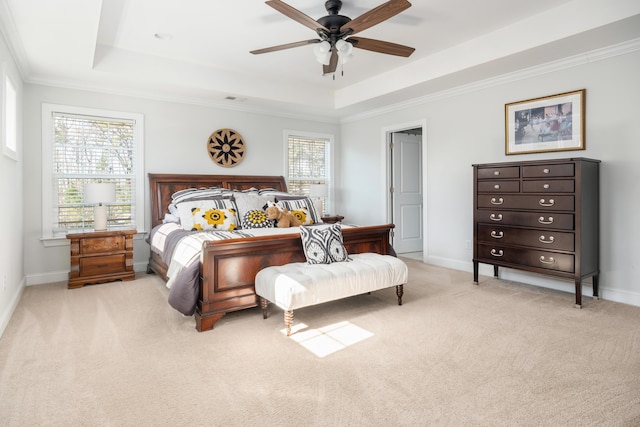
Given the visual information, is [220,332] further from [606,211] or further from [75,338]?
[606,211]

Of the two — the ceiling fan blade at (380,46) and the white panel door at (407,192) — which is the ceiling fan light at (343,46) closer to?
the ceiling fan blade at (380,46)

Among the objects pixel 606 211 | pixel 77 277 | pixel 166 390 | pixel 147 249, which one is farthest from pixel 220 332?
pixel 606 211

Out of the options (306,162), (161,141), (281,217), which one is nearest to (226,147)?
(161,141)

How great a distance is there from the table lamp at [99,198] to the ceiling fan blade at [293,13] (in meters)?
2.88

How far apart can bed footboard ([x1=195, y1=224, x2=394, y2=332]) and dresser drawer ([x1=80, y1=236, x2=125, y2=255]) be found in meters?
1.99

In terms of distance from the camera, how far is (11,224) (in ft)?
11.0

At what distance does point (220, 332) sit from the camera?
9.10 ft

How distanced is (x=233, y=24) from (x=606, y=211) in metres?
3.94

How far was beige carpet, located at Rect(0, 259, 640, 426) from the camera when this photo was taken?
5.78 feet

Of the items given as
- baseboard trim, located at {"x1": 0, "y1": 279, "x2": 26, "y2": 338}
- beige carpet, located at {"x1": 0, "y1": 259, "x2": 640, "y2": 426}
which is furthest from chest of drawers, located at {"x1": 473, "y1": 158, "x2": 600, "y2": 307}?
baseboard trim, located at {"x1": 0, "y1": 279, "x2": 26, "y2": 338}

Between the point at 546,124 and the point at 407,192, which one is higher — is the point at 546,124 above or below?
above

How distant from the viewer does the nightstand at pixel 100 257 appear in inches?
158

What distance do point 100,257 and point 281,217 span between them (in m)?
2.07

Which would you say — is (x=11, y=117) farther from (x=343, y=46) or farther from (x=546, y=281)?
(x=546, y=281)
